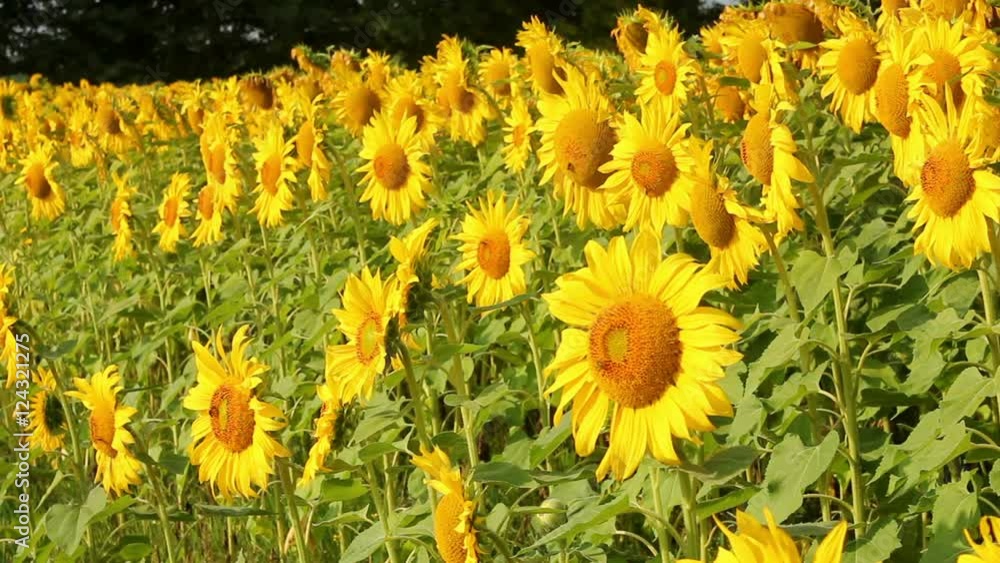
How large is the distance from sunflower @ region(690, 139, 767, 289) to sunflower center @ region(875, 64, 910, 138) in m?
0.44

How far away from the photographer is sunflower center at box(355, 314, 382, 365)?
2275 mm

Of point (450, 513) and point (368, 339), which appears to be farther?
point (368, 339)

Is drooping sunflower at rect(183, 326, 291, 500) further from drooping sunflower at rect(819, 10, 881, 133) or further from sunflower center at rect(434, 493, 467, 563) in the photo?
drooping sunflower at rect(819, 10, 881, 133)

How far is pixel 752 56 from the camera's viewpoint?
11.9ft

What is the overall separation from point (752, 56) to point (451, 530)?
211 cm

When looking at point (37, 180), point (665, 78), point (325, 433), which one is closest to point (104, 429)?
point (325, 433)

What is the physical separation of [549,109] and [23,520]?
1781 millimetres

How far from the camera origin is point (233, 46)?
20.8 metres

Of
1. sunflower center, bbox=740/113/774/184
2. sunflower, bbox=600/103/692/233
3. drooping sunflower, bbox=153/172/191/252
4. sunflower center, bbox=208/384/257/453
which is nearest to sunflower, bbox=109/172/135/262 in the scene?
drooping sunflower, bbox=153/172/191/252

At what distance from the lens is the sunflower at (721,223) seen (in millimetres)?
2484

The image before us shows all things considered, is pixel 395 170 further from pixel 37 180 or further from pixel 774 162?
pixel 37 180

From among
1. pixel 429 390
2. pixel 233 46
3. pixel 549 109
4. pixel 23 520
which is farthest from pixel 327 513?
pixel 233 46

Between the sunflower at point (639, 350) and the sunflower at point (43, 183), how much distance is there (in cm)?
429

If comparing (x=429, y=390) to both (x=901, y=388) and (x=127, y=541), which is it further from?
(x=901, y=388)
